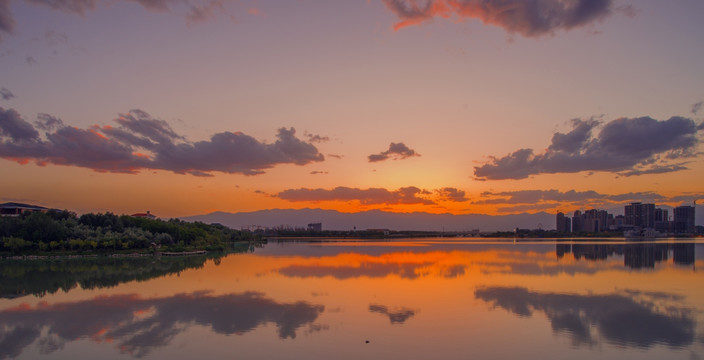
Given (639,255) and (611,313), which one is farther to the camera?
(639,255)

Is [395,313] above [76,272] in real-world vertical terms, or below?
above

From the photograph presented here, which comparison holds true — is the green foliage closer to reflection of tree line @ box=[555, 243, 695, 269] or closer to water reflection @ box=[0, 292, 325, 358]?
water reflection @ box=[0, 292, 325, 358]

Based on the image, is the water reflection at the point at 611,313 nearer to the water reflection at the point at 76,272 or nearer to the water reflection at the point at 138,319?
the water reflection at the point at 138,319

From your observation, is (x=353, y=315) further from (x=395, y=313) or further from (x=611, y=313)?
(x=611, y=313)

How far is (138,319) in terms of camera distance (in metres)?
22.1

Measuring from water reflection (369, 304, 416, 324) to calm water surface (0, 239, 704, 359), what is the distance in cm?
10

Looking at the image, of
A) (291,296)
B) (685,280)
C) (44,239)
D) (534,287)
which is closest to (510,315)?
(534,287)

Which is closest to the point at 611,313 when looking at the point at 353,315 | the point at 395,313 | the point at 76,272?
the point at 395,313

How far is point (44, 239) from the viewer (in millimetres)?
58594

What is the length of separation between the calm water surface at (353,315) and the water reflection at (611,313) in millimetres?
70

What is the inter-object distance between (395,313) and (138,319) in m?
12.6

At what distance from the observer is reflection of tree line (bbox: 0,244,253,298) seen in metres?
33.4

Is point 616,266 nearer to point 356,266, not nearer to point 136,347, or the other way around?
point 356,266

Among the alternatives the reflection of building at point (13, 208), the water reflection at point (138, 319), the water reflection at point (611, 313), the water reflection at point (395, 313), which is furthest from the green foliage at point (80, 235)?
the water reflection at point (611, 313)
